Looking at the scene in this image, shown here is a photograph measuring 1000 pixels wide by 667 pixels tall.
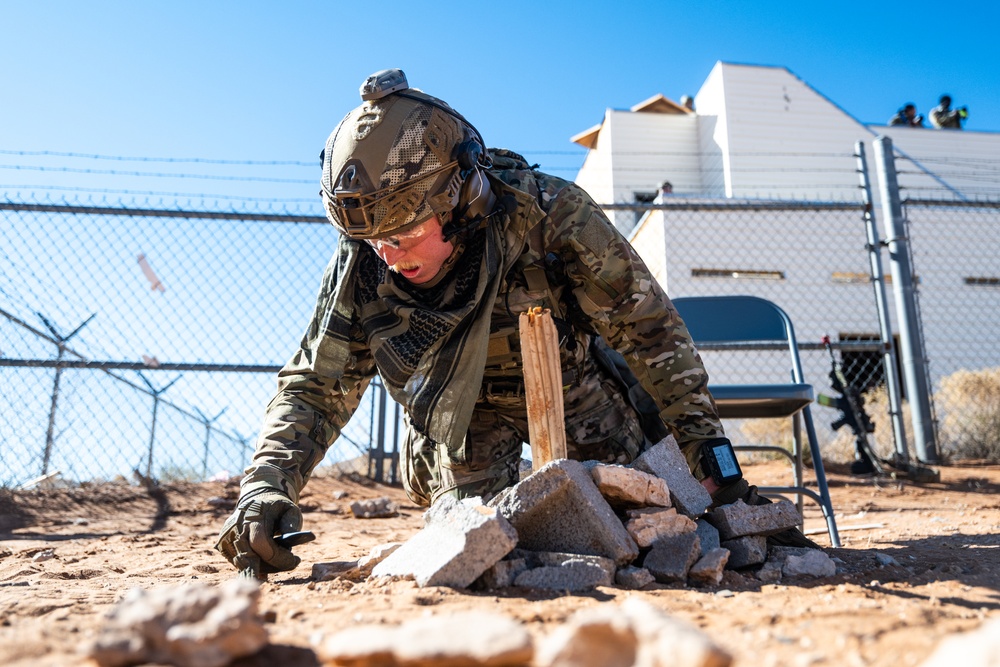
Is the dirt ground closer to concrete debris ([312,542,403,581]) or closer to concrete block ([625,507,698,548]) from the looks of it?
concrete debris ([312,542,403,581])

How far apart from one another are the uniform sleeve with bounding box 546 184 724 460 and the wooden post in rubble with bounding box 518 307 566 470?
46 centimetres

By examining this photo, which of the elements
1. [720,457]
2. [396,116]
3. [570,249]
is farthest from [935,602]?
[396,116]

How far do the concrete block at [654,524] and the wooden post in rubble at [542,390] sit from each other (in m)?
0.32

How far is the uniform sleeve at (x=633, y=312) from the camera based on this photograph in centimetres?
270

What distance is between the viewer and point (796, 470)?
408 cm

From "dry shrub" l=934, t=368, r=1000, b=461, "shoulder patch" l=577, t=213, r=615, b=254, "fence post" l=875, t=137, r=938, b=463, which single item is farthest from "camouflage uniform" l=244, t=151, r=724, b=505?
"dry shrub" l=934, t=368, r=1000, b=461

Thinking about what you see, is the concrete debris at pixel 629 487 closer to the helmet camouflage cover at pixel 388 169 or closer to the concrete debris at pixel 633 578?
the concrete debris at pixel 633 578

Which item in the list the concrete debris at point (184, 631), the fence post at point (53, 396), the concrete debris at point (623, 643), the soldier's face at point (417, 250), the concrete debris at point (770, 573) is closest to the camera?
the concrete debris at point (623, 643)

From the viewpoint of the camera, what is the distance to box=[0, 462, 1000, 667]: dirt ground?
4.06ft

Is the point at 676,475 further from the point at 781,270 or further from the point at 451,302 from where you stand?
the point at 781,270

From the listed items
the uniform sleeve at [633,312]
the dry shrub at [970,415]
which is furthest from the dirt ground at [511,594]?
the dry shrub at [970,415]

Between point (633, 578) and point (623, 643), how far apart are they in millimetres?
925

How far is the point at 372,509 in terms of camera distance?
5.14 metres

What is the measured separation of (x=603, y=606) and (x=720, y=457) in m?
1.03
